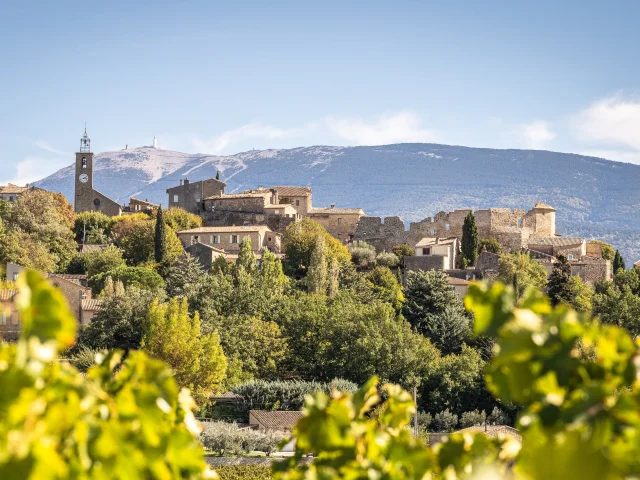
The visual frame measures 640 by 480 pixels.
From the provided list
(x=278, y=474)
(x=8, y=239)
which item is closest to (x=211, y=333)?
(x=8, y=239)

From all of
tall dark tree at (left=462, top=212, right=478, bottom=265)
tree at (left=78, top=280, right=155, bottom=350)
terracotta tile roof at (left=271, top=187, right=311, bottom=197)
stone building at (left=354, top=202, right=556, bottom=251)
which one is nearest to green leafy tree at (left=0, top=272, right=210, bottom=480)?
tree at (left=78, top=280, right=155, bottom=350)

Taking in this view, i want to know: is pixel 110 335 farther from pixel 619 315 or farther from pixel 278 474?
pixel 278 474

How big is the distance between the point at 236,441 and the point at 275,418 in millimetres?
4026

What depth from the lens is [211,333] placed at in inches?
1785

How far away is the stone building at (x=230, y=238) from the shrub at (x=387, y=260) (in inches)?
235

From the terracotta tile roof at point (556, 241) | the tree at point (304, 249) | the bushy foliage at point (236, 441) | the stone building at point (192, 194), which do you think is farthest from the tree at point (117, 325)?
the terracotta tile roof at point (556, 241)

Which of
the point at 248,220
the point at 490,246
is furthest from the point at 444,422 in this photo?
the point at 248,220

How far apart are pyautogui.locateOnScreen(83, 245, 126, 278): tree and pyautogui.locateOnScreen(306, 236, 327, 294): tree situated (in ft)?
33.3

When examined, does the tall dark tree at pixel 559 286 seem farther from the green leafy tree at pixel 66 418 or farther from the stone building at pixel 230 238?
the green leafy tree at pixel 66 418

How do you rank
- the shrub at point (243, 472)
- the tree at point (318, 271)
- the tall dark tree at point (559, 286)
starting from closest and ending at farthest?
the shrub at point (243, 472)
the tall dark tree at point (559, 286)
the tree at point (318, 271)

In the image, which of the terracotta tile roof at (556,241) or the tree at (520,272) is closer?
the tree at (520,272)

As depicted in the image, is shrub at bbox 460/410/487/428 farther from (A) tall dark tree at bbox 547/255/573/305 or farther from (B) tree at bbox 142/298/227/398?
(A) tall dark tree at bbox 547/255/573/305

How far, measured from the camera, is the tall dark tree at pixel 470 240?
61.8 meters

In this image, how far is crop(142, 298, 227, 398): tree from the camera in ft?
137
